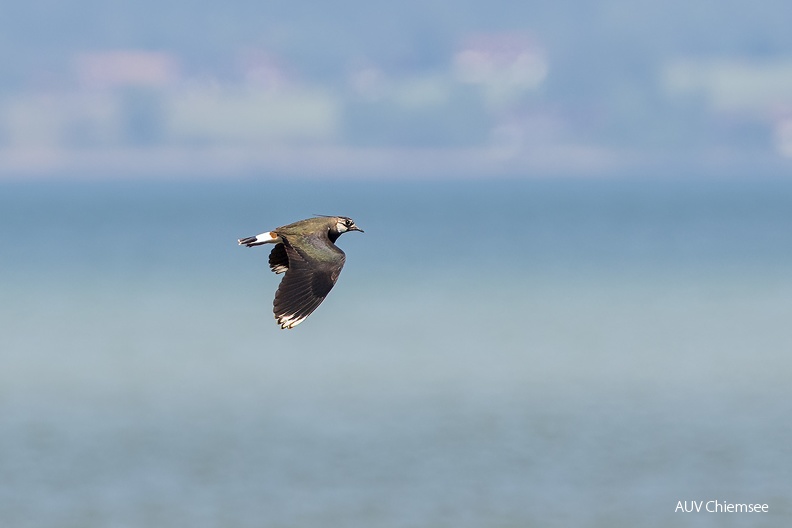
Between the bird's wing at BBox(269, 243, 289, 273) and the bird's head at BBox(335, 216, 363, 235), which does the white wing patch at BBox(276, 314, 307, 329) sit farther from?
the bird's head at BBox(335, 216, 363, 235)

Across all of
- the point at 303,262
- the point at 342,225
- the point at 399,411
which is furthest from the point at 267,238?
the point at 399,411

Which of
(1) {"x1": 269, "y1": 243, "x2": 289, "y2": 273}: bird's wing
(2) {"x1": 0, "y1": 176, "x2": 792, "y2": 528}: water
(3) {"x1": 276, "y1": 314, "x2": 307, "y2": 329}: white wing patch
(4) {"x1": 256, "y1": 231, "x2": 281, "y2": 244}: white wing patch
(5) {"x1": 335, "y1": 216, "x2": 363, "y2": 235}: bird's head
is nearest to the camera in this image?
(3) {"x1": 276, "y1": 314, "x2": 307, "y2": 329}: white wing patch

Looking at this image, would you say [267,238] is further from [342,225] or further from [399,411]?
[399,411]

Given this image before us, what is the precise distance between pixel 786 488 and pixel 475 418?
9458 millimetres

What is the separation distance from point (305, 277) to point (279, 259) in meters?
2.14

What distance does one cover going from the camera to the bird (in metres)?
19.7

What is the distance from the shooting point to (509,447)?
118 ft

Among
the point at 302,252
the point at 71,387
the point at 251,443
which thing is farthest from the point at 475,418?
the point at 302,252

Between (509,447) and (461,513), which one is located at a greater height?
(509,447)

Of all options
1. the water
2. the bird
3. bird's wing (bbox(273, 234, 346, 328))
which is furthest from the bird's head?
the water

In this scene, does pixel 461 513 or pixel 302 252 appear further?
pixel 461 513

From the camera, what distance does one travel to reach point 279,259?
22312 millimetres

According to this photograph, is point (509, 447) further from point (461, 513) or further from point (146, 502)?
point (146, 502)

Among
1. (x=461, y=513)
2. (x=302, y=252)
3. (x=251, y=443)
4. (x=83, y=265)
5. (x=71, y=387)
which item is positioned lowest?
(x=302, y=252)
